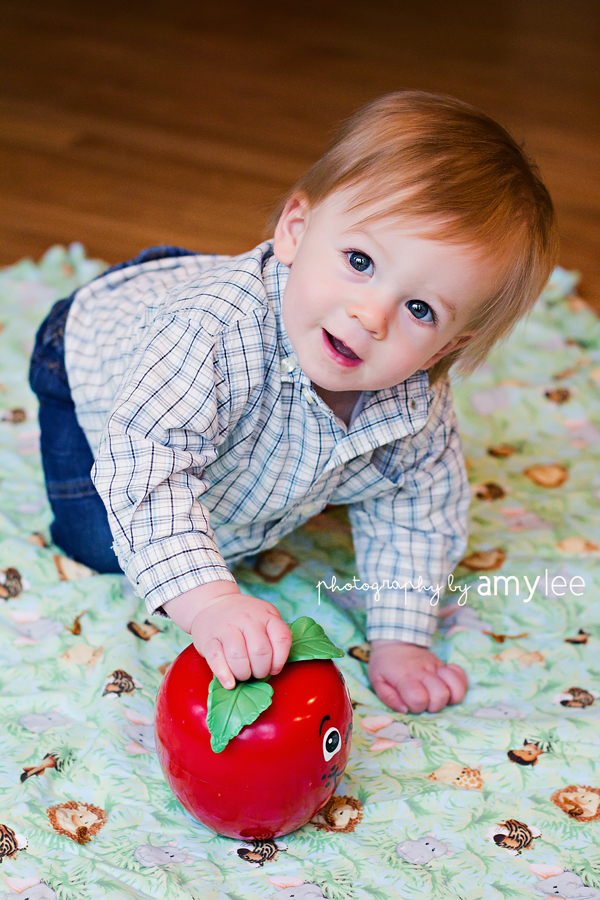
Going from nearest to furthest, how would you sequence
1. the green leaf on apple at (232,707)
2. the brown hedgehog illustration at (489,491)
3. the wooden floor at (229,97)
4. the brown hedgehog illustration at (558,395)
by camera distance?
the green leaf on apple at (232,707) < the brown hedgehog illustration at (489,491) < the brown hedgehog illustration at (558,395) < the wooden floor at (229,97)

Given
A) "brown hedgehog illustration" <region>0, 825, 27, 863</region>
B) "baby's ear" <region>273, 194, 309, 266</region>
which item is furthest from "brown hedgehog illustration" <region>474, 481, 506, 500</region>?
"brown hedgehog illustration" <region>0, 825, 27, 863</region>

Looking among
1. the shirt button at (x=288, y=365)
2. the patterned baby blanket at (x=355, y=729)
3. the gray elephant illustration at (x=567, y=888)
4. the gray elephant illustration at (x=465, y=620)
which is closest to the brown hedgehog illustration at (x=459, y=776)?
the patterned baby blanket at (x=355, y=729)

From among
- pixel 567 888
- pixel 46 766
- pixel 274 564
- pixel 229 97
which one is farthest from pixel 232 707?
pixel 229 97

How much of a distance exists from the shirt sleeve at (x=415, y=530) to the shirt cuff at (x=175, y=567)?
0.96 ft

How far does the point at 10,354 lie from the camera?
4.82ft

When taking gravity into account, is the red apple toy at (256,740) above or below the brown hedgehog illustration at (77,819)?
above

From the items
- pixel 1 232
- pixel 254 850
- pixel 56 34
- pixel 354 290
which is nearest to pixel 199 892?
pixel 254 850

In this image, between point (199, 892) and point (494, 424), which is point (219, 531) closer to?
point (199, 892)

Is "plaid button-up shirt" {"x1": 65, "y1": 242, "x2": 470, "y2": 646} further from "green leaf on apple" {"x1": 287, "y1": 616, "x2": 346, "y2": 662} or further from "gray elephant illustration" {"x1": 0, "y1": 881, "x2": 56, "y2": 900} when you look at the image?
"gray elephant illustration" {"x1": 0, "y1": 881, "x2": 56, "y2": 900}

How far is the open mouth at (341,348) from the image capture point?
0.85 meters

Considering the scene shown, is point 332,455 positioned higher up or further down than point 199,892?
higher up

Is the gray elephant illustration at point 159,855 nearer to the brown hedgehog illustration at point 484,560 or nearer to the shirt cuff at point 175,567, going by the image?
the shirt cuff at point 175,567

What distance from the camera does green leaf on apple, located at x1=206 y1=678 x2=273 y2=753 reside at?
714 mm

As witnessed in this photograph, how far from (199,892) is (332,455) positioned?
42cm
